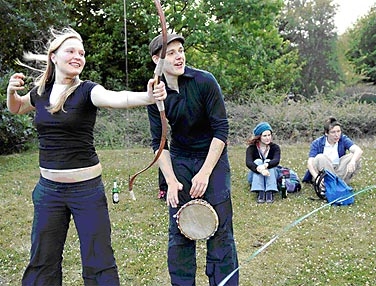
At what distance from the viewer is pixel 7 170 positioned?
823 centimetres

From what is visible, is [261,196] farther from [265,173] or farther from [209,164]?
[209,164]

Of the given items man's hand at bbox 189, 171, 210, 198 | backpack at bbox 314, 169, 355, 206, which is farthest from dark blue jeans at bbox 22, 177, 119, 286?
backpack at bbox 314, 169, 355, 206

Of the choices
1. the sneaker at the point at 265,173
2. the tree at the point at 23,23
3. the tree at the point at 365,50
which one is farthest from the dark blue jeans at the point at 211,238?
the tree at the point at 365,50

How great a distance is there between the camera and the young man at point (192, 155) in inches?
118

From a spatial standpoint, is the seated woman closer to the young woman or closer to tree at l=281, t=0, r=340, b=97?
the young woman

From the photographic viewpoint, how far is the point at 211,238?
3.13 m

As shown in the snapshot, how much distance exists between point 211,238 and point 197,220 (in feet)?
0.56

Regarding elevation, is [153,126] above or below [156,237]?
above

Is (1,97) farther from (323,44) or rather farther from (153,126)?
(323,44)

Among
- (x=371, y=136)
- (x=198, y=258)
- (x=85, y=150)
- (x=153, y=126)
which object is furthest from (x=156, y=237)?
(x=371, y=136)

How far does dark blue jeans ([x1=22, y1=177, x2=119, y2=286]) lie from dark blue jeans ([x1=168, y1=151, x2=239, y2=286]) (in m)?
0.50

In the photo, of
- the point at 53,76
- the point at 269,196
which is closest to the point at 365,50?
the point at 269,196

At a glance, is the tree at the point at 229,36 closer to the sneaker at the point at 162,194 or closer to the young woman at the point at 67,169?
the sneaker at the point at 162,194

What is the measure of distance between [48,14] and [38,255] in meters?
8.16
